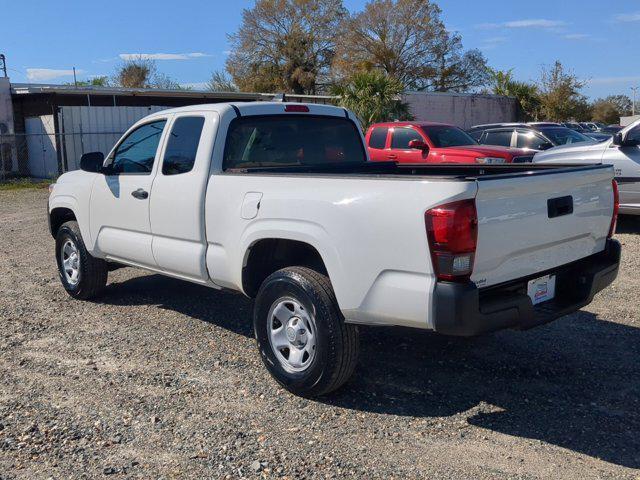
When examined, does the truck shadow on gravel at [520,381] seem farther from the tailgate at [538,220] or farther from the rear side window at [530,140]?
the rear side window at [530,140]

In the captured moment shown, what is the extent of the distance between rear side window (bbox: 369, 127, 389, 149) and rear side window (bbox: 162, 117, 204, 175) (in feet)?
30.7

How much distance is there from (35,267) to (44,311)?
242 centimetres

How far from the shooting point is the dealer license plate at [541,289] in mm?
4328

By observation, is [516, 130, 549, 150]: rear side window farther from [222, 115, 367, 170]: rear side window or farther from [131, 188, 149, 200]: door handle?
[131, 188, 149, 200]: door handle

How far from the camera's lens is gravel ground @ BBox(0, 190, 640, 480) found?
3812 millimetres

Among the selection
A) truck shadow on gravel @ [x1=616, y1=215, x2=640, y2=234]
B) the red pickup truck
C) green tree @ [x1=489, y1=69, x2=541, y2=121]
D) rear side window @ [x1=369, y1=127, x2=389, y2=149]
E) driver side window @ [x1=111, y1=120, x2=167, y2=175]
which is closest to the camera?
driver side window @ [x1=111, y1=120, x2=167, y2=175]

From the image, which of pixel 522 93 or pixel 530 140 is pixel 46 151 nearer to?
pixel 530 140

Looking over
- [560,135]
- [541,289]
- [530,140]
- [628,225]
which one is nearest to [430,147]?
[530,140]

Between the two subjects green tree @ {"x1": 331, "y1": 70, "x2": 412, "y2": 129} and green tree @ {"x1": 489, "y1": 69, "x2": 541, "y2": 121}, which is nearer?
green tree @ {"x1": 331, "y1": 70, "x2": 412, "y2": 129}

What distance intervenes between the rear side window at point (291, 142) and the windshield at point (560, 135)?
10.5 meters

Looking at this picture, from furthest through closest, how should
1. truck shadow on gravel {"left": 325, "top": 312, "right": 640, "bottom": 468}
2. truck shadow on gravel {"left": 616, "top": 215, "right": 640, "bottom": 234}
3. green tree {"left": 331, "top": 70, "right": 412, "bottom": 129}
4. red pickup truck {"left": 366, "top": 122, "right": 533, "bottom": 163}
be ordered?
green tree {"left": 331, "top": 70, "right": 412, "bottom": 129}
red pickup truck {"left": 366, "top": 122, "right": 533, "bottom": 163}
truck shadow on gravel {"left": 616, "top": 215, "right": 640, "bottom": 234}
truck shadow on gravel {"left": 325, "top": 312, "right": 640, "bottom": 468}

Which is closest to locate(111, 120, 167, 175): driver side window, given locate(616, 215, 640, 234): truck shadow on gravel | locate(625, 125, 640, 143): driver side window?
locate(625, 125, 640, 143): driver side window

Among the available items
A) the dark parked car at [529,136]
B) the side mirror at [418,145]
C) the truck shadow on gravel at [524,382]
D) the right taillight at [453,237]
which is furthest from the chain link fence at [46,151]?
the right taillight at [453,237]

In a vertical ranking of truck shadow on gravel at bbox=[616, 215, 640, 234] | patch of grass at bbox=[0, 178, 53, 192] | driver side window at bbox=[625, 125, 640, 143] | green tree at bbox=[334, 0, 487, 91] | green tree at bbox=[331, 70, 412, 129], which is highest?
green tree at bbox=[334, 0, 487, 91]
